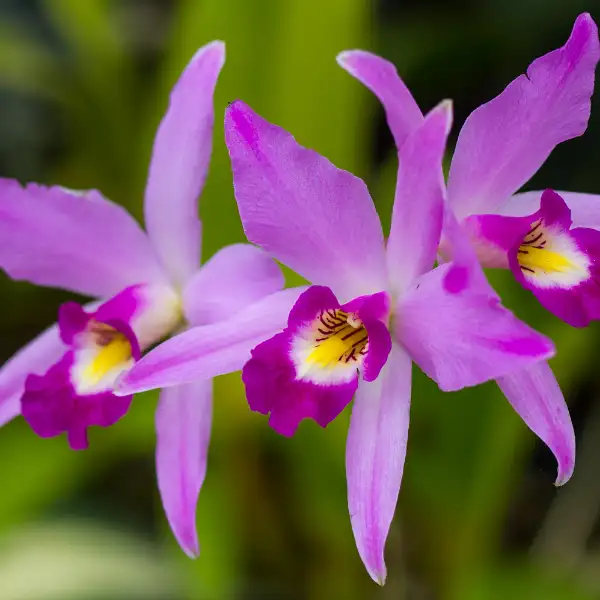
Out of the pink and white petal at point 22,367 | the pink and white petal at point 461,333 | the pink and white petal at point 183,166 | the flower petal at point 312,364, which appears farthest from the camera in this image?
the pink and white petal at point 22,367

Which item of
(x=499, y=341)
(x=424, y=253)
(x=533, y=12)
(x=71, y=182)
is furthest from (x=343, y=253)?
(x=71, y=182)

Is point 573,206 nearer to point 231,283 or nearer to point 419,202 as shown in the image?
point 419,202

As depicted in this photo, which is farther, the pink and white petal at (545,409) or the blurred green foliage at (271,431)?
the blurred green foliage at (271,431)

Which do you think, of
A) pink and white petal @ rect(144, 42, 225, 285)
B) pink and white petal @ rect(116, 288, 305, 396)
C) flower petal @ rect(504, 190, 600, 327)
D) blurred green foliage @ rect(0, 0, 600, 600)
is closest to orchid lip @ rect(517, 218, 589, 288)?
flower petal @ rect(504, 190, 600, 327)

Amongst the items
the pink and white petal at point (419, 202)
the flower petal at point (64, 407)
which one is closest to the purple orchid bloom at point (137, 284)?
the flower petal at point (64, 407)

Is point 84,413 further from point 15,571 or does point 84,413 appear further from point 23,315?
point 23,315

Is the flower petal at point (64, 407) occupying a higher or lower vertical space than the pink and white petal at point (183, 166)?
lower

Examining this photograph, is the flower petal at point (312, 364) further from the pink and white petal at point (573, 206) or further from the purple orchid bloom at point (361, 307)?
the pink and white petal at point (573, 206)

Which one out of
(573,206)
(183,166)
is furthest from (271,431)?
(573,206)
